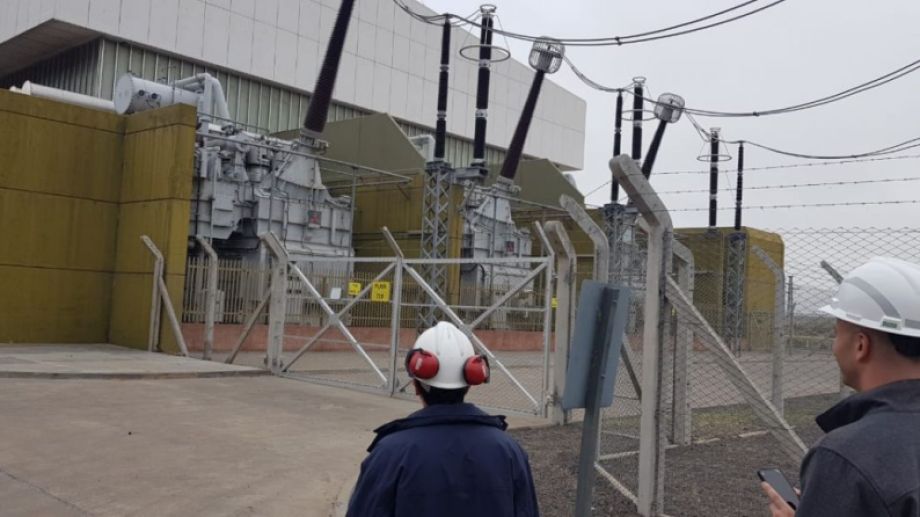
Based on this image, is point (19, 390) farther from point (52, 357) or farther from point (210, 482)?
point (210, 482)

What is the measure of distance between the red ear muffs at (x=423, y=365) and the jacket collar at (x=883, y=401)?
128 centimetres

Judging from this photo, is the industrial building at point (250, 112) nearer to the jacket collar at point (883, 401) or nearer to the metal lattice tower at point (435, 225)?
the metal lattice tower at point (435, 225)

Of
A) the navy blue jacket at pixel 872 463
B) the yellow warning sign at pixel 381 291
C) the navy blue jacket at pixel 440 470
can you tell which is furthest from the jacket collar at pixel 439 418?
the yellow warning sign at pixel 381 291

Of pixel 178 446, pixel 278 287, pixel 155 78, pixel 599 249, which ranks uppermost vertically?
pixel 155 78

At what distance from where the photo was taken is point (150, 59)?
102 ft

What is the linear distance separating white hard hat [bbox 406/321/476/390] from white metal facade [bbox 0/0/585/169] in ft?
99.7

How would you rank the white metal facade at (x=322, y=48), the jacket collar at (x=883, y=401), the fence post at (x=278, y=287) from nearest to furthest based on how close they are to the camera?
the jacket collar at (x=883, y=401) → the fence post at (x=278, y=287) → the white metal facade at (x=322, y=48)

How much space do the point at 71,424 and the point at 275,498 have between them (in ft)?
12.8

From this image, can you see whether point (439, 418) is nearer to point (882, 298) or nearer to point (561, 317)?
point (882, 298)

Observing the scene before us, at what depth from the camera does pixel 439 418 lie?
259 centimetres

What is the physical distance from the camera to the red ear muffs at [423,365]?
2689mm

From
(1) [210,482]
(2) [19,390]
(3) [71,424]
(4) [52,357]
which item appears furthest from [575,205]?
(4) [52,357]

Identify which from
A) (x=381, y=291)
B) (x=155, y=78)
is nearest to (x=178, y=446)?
(x=381, y=291)

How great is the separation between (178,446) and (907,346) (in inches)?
296
